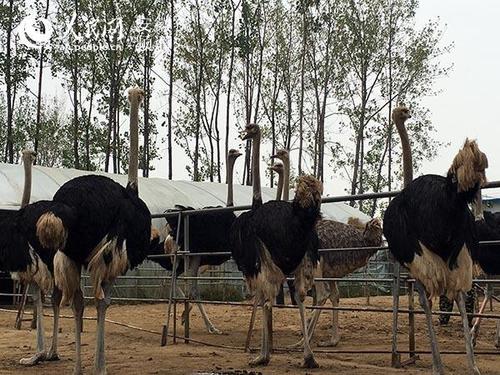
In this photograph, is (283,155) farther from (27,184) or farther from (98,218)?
(98,218)

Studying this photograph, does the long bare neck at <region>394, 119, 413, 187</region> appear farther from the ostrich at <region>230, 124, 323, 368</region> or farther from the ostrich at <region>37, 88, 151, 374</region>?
the ostrich at <region>37, 88, 151, 374</region>

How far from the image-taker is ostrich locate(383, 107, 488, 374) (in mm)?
4559

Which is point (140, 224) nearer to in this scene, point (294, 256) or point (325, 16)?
point (294, 256)

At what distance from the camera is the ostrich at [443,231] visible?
4.56m

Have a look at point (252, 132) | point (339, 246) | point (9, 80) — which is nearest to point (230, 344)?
point (339, 246)

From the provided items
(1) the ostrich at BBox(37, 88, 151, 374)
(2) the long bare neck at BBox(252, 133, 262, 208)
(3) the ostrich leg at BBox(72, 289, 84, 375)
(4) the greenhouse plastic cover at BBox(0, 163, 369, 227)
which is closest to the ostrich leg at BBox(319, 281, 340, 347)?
(2) the long bare neck at BBox(252, 133, 262, 208)

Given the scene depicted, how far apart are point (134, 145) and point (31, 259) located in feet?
5.45

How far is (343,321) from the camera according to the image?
434 inches

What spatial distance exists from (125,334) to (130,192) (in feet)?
12.2

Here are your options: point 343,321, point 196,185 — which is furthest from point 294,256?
point 196,185

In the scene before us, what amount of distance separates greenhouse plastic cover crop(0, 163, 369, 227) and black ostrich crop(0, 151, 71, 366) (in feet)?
22.7

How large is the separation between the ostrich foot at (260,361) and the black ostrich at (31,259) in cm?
180

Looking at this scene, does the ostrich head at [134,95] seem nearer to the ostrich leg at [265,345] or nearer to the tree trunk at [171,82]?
the ostrich leg at [265,345]

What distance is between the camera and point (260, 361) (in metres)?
6.52
